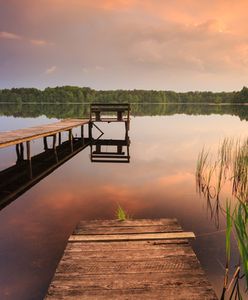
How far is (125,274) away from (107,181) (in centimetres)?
798

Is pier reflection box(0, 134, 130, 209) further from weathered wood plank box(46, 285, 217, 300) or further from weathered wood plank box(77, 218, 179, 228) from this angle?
weathered wood plank box(46, 285, 217, 300)

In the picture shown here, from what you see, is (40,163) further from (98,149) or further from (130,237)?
(130,237)

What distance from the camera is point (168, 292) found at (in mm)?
3744

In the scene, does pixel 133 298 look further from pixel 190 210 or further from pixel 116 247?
pixel 190 210

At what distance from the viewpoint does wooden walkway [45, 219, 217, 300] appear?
3.75 m

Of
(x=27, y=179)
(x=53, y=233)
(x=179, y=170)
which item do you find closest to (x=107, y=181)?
(x=27, y=179)

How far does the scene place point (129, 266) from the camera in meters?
4.34

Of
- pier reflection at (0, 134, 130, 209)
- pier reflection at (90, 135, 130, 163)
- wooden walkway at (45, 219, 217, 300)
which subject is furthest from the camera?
pier reflection at (90, 135, 130, 163)

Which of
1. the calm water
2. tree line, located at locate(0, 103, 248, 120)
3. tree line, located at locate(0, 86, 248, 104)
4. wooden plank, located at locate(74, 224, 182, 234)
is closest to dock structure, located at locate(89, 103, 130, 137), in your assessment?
the calm water

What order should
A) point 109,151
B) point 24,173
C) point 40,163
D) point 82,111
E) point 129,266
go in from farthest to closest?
point 82,111 → point 109,151 → point 40,163 → point 24,173 → point 129,266

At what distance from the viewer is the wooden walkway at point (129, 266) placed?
3746 mm

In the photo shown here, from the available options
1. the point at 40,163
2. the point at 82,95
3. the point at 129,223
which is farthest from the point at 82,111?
the point at 82,95

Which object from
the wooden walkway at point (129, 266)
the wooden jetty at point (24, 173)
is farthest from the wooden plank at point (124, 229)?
the wooden jetty at point (24, 173)

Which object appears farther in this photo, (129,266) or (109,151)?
(109,151)
